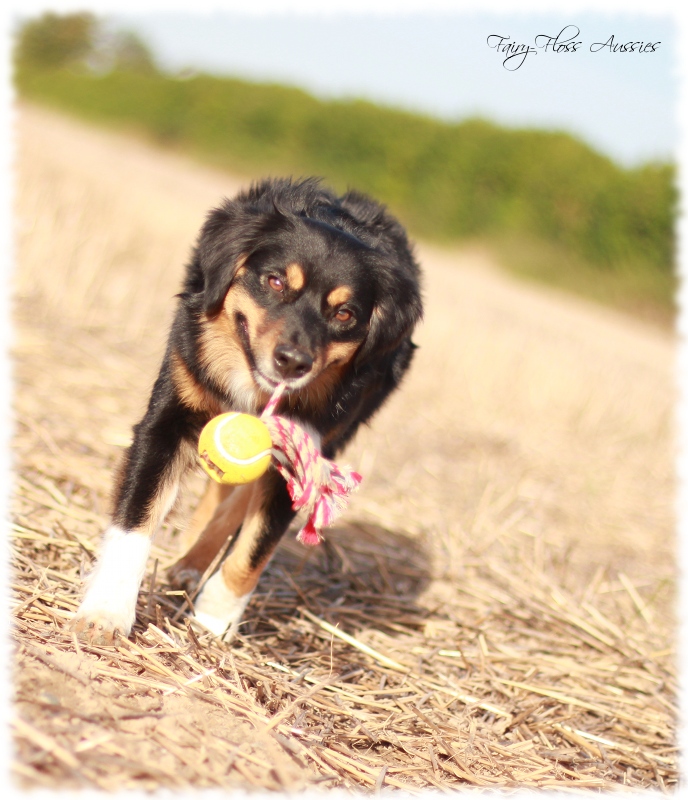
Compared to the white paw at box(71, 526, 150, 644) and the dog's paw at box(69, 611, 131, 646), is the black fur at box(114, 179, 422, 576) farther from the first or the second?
the dog's paw at box(69, 611, 131, 646)

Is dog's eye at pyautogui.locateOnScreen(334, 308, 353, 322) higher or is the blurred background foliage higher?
the blurred background foliage

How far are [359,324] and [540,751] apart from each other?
158 centimetres

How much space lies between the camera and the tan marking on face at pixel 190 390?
9.14ft

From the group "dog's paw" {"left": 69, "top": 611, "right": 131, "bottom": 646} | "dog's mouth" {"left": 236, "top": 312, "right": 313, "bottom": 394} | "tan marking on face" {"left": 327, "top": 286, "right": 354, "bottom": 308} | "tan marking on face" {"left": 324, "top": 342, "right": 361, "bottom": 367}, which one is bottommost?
"dog's paw" {"left": 69, "top": 611, "right": 131, "bottom": 646}

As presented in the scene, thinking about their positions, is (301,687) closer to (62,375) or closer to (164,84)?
(62,375)

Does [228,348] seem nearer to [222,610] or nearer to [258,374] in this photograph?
[258,374]

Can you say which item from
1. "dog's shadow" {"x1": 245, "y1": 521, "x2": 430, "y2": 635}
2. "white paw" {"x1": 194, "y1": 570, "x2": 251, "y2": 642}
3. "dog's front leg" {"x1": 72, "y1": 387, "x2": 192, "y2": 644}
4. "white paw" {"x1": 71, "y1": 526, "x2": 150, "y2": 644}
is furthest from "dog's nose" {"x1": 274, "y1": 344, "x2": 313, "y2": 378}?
"dog's shadow" {"x1": 245, "y1": 521, "x2": 430, "y2": 635}

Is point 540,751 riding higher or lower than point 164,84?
lower

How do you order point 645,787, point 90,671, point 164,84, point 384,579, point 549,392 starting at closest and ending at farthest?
point 90,671 → point 645,787 → point 384,579 → point 549,392 → point 164,84

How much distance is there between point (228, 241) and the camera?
2.83m

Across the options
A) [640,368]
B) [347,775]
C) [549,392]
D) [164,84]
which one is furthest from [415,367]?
[164,84]

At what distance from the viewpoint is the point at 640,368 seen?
9359 millimetres

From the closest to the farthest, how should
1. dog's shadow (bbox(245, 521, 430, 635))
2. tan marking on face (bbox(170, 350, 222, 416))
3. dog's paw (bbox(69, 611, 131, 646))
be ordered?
dog's paw (bbox(69, 611, 131, 646)) → tan marking on face (bbox(170, 350, 222, 416)) → dog's shadow (bbox(245, 521, 430, 635))

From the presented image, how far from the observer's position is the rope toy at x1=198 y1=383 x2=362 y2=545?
2.41m
